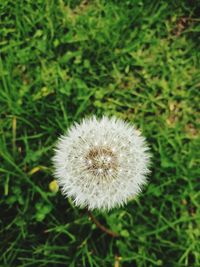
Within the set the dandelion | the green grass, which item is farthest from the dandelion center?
the green grass

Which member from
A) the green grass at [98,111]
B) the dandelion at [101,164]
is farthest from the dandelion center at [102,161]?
the green grass at [98,111]

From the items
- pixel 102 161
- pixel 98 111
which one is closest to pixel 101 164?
pixel 102 161

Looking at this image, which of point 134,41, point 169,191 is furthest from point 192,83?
point 169,191

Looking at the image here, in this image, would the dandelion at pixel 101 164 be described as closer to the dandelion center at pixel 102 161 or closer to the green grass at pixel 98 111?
the dandelion center at pixel 102 161

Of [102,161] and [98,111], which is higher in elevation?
[102,161]

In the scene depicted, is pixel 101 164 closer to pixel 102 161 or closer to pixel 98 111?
pixel 102 161

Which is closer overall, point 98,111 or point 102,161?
point 102,161

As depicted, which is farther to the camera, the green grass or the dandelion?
the green grass

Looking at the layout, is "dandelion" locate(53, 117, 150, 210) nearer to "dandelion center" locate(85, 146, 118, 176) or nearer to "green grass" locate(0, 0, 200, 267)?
"dandelion center" locate(85, 146, 118, 176)
